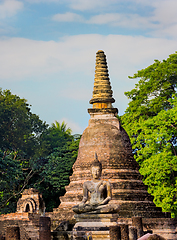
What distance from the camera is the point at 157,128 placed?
2475 centimetres

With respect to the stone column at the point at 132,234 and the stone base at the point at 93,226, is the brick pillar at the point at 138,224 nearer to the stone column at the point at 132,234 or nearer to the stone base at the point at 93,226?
the stone column at the point at 132,234

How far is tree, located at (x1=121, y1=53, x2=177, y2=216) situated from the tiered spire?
4.06 metres

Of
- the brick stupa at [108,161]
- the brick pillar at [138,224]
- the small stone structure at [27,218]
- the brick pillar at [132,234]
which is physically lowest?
the brick pillar at [132,234]

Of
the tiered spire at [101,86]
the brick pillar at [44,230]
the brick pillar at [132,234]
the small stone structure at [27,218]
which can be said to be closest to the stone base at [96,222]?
the brick pillar at [132,234]

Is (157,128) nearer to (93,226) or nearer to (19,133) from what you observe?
(93,226)

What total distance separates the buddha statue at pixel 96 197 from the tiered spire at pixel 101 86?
9447 mm

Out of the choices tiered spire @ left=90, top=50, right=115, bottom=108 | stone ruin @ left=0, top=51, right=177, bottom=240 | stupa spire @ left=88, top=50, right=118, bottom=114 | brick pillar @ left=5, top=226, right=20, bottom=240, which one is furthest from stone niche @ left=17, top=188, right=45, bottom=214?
brick pillar @ left=5, top=226, right=20, bottom=240

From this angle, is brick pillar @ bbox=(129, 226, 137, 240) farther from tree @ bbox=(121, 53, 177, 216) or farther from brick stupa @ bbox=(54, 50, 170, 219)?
tree @ bbox=(121, 53, 177, 216)

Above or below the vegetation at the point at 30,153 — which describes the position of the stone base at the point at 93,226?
below

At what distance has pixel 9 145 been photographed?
3653 cm

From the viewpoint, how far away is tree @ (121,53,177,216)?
23562 mm

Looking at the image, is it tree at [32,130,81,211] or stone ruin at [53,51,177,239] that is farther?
tree at [32,130,81,211]

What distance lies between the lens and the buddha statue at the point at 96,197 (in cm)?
1205

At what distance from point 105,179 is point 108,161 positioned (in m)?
1.14
